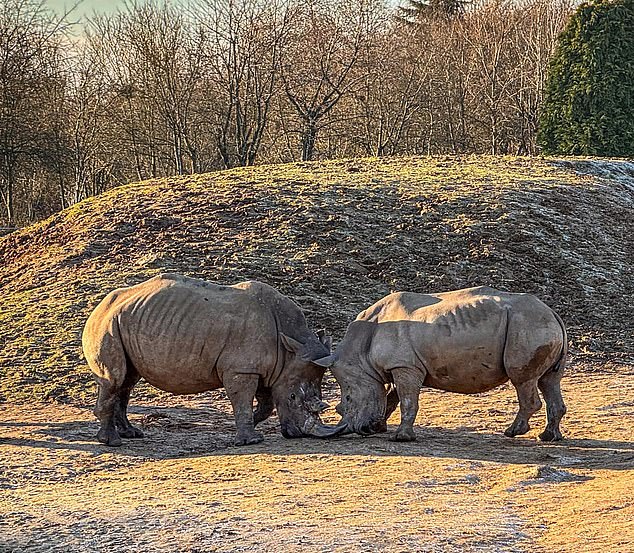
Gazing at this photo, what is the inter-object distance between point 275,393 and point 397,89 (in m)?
22.2

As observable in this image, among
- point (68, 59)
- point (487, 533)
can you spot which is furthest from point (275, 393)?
point (68, 59)

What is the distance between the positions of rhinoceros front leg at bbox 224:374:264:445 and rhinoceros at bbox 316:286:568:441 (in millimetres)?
754

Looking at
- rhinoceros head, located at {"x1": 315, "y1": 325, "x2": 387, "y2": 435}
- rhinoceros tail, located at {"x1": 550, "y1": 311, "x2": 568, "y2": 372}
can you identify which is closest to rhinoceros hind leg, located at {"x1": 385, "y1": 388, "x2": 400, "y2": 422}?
rhinoceros head, located at {"x1": 315, "y1": 325, "x2": 387, "y2": 435}

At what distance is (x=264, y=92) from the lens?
26.8 meters

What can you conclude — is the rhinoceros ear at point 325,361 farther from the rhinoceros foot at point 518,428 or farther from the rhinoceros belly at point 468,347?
the rhinoceros foot at point 518,428

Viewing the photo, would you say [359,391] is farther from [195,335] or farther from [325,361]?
[195,335]

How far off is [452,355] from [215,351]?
2.41 meters

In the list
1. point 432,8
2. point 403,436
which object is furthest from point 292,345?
point 432,8

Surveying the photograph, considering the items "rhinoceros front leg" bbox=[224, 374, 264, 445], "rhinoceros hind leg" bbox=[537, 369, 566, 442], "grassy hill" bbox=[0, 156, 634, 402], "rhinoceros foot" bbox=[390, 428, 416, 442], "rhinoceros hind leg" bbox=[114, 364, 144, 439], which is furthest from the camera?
"grassy hill" bbox=[0, 156, 634, 402]

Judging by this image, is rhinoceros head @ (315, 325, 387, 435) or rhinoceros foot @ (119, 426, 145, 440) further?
rhinoceros foot @ (119, 426, 145, 440)

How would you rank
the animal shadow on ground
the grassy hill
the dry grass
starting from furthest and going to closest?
the grassy hill
the animal shadow on ground
the dry grass

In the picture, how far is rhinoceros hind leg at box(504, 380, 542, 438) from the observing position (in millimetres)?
9453

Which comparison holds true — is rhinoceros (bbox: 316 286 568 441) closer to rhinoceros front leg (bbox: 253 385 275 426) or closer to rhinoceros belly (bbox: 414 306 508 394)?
rhinoceros belly (bbox: 414 306 508 394)

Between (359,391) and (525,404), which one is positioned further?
(359,391)
